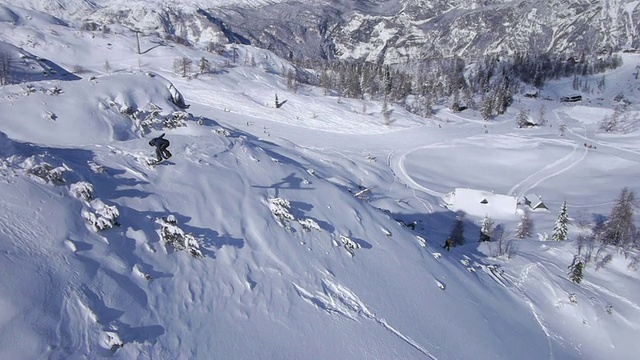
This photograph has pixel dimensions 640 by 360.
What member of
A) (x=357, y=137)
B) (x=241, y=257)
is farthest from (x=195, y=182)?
(x=357, y=137)

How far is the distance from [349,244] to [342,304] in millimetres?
2880

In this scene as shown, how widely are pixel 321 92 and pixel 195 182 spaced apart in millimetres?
88579

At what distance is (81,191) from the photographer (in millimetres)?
8734

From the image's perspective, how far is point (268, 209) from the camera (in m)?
11.9

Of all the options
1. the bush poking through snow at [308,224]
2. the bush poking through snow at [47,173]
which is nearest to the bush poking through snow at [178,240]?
the bush poking through snow at [47,173]

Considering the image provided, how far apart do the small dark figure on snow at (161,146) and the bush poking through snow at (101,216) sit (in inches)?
135

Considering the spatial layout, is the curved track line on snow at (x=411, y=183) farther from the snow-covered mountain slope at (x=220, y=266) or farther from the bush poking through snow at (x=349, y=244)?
the bush poking through snow at (x=349, y=244)

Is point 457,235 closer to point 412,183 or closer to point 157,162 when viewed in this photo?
point 412,183

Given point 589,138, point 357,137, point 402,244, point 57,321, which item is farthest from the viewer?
point 589,138

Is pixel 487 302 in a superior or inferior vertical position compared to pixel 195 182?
inferior

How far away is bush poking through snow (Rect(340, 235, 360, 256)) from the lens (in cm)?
1231

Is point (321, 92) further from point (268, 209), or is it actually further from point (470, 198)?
point (268, 209)

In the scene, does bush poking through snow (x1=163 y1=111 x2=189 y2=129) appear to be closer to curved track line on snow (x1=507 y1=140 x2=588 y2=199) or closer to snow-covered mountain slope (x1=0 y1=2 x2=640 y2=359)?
snow-covered mountain slope (x1=0 y1=2 x2=640 y2=359)

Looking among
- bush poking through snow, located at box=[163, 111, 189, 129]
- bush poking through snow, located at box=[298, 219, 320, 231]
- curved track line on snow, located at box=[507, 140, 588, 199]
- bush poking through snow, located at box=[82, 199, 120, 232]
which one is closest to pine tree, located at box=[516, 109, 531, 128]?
curved track line on snow, located at box=[507, 140, 588, 199]
